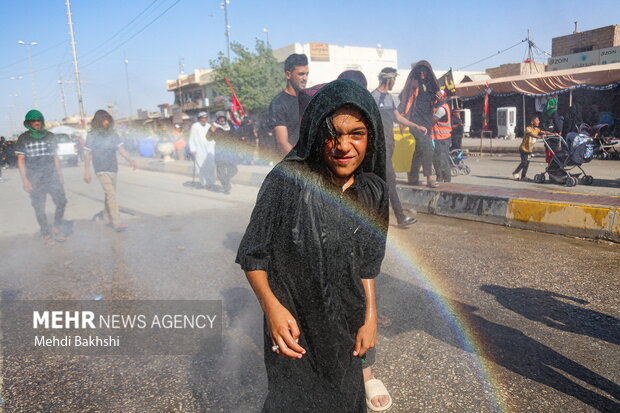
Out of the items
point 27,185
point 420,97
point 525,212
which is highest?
point 420,97

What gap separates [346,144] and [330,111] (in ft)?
0.40

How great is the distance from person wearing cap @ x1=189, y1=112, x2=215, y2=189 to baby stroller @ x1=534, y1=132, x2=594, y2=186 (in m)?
8.08

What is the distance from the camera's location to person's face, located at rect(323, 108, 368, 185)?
4.60ft

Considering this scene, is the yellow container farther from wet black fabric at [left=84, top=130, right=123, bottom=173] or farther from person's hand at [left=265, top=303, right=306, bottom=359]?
person's hand at [left=265, top=303, right=306, bottom=359]

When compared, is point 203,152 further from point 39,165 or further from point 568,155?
point 568,155

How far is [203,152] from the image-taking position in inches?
464

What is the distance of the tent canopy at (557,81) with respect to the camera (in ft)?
48.3

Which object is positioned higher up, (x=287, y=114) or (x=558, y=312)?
(x=287, y=114)

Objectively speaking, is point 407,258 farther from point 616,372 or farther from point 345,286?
point 345,286

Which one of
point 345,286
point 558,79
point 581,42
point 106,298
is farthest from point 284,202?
point 581,42

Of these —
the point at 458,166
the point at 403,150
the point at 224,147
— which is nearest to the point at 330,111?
the point at 403,150

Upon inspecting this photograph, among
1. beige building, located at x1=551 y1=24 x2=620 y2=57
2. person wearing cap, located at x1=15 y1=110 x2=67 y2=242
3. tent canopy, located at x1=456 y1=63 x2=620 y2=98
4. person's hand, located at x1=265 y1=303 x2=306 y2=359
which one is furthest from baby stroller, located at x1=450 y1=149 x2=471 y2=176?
beige building, located at x1=551 y1=24 x2=620 y2=57

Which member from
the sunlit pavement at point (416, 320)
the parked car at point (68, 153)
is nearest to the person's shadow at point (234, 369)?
the sunlit pavement at point (416, 320)

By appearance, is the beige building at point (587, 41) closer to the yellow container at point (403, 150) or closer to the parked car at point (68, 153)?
the yellow container at point (403, 150)
